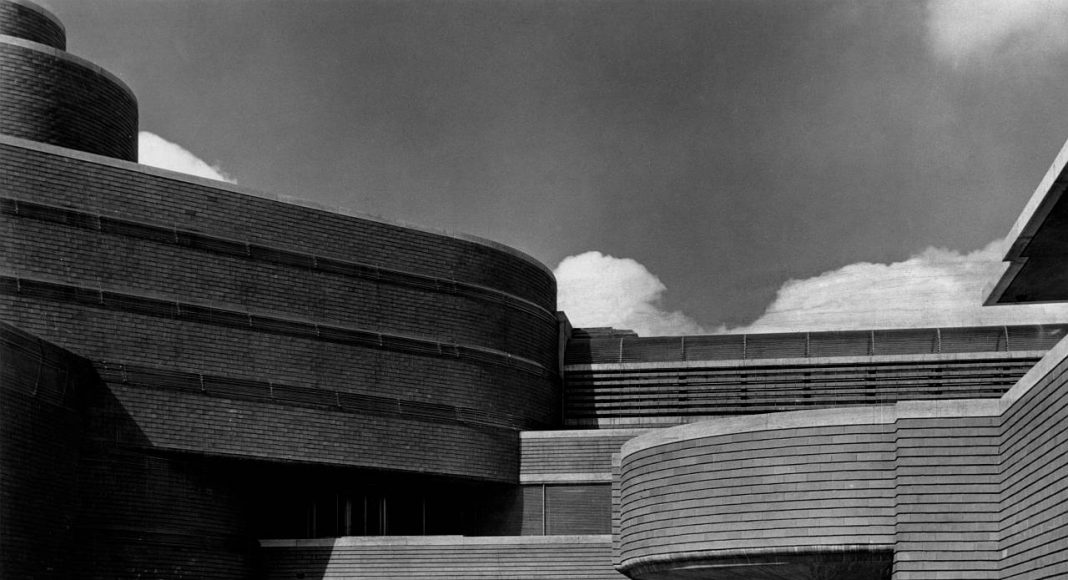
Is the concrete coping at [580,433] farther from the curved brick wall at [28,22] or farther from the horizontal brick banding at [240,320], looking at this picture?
the curved brick wall at [28,22]

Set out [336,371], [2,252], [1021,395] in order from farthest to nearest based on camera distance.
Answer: [336,371]
[2,252]
[1021,395]

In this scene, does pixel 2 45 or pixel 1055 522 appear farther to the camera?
pixel 2 45

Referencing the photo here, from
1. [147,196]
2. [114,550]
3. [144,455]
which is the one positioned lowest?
[114,550]

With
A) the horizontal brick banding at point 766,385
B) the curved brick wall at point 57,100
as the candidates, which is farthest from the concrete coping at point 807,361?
the curved brick wall at point 57,100

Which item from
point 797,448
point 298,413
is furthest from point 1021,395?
point 298,413

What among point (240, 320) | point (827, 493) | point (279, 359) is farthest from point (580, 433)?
point (827, 493)

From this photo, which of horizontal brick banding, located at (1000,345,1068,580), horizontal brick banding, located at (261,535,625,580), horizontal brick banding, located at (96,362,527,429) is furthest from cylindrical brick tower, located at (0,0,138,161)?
horizontal brick banding, located at (1000,345,1068,580)

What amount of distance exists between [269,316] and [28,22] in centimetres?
1050

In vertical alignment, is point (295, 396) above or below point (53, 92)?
below

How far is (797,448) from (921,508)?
2372mm

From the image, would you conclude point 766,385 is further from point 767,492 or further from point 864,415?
point 864,415

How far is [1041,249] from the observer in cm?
2114

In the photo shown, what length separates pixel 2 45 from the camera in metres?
36.1

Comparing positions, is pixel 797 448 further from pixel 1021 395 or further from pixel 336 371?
pixel 336 371
